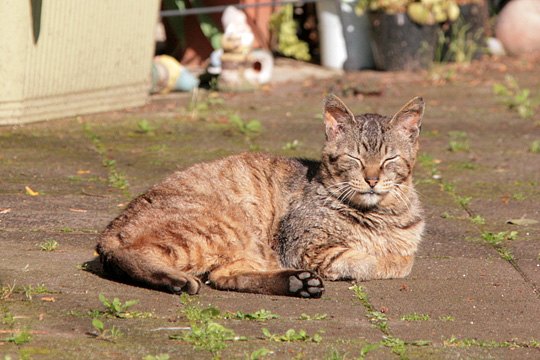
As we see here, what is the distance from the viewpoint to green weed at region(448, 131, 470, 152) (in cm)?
830

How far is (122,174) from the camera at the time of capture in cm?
725

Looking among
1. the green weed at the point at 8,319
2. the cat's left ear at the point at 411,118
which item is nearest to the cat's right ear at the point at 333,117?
the cat's left ear at the point at 411,118

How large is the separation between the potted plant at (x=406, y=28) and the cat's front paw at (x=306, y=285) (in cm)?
684

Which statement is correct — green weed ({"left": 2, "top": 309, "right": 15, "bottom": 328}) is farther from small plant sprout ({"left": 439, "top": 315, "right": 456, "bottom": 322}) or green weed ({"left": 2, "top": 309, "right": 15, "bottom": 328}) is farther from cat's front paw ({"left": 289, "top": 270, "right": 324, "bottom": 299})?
small plant sprout ({"left": 439, "top": 315, "right": 456, "bottom": 322})

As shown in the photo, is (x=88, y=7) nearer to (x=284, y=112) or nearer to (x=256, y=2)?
(x=284, y=112)

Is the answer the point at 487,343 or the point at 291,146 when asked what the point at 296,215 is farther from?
the point at 291,146

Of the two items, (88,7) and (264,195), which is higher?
(88,7)

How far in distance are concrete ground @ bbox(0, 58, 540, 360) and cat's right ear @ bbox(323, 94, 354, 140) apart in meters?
0.88

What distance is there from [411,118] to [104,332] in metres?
2.26

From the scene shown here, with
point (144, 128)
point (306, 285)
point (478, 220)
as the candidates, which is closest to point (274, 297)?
point (306, 285)

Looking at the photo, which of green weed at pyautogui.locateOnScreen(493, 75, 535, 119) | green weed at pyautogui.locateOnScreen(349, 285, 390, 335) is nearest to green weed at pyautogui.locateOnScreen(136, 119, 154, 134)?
green weed at pyautogui.locateOnScreen(493, 75, 535, 119)

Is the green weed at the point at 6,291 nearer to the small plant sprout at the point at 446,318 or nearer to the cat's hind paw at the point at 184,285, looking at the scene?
the cat's hind paw at the point at 184,285

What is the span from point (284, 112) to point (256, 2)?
2.61 meters

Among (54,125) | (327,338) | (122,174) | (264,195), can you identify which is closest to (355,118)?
(264,195)
